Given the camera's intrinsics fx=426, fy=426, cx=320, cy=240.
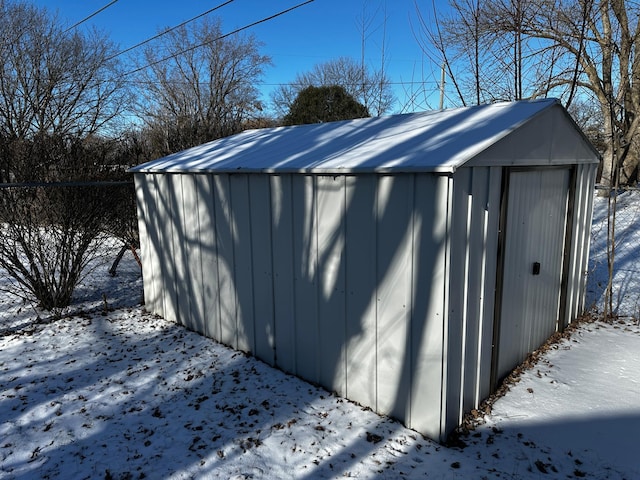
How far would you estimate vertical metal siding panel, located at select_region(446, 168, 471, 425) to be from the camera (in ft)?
8.77

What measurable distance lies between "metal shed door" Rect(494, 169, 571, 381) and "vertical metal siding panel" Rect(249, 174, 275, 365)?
1956mm

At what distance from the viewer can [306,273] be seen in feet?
11.7

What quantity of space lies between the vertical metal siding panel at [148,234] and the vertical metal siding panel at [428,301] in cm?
369

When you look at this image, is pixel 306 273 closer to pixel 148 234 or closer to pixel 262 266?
pixel 262 266

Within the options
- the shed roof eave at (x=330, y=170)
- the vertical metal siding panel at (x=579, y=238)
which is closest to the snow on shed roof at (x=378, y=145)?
the shed roof eave at (x=330, y=170)

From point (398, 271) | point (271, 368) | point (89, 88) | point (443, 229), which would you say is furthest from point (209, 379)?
point (89, 88)

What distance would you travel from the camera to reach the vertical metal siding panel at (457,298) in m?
2.67

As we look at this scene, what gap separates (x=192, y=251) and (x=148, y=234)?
1.06 m

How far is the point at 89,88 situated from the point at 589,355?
22.2 m

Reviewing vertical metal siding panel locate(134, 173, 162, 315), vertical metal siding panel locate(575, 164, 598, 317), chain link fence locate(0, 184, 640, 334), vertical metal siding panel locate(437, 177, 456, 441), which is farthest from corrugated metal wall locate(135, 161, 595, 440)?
chain link fence locate(0, 184, 640, 334)

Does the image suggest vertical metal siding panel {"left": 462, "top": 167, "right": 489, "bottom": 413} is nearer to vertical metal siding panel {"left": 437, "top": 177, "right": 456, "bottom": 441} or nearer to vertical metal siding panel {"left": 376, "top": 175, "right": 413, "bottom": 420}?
vertical metal siding panel {"left": 437, "top": 177, "right": 456, "bottom": 441}

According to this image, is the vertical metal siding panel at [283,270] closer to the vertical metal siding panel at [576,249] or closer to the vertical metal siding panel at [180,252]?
the vertical metal siding panel at [180,252]

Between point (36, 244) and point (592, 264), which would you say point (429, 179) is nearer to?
point (36, 244)

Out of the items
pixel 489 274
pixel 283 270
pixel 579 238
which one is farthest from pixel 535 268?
pixel 283 270
